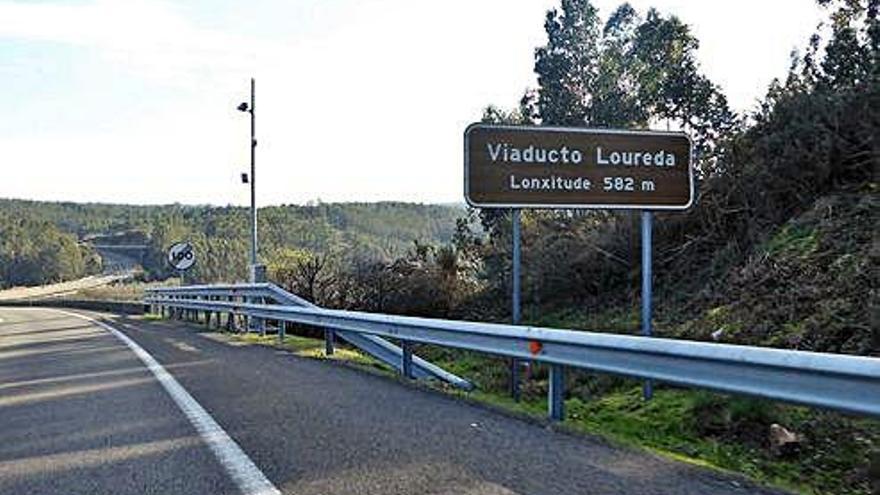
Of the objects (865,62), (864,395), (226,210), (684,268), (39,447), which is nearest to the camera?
(864,395)

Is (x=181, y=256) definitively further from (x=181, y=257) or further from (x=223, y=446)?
(x=223, y=446)

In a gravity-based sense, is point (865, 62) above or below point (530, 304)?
above

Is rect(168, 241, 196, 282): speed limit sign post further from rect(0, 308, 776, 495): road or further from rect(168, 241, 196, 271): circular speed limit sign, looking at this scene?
rect(0, 308, 776, 495): road

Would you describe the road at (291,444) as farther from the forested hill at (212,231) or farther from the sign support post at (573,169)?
the forested hill at (212,231)

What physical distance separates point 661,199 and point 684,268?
5129 millimetres

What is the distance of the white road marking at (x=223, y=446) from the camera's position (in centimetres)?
511

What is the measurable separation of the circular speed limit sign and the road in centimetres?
1881

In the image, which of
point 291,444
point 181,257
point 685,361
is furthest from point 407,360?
point 181,257

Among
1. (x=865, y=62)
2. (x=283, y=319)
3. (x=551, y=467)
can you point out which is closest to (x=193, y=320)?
(x=283, y=319)

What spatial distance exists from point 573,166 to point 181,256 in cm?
2154

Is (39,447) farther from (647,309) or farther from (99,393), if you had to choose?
(647,309)

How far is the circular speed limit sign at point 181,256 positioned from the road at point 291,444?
1881cm

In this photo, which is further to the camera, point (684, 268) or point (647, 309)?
point (684, 268)

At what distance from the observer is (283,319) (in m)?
15.0
